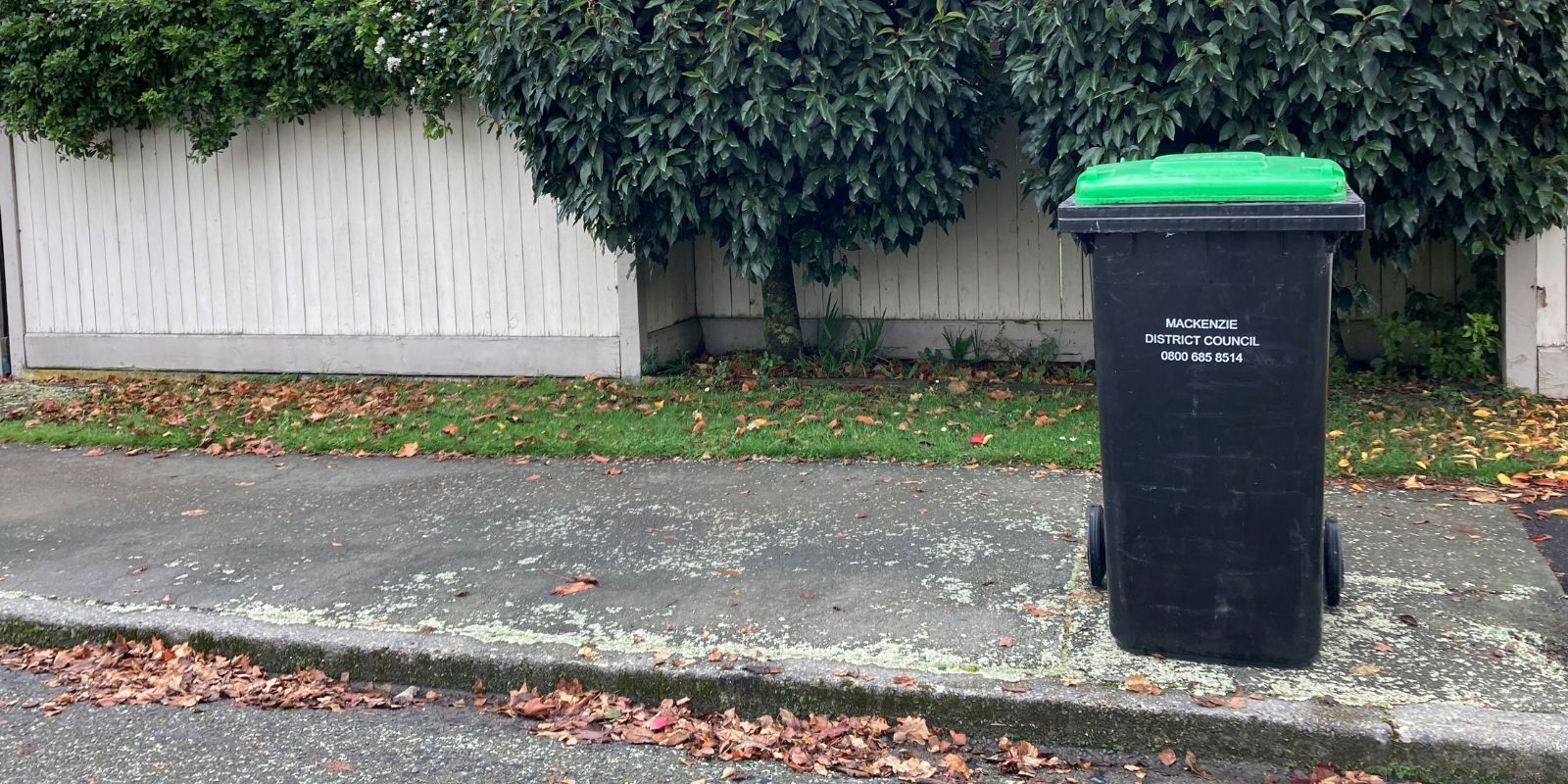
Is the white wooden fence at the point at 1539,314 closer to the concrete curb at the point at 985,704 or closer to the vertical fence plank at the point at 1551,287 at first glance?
the vertical fence plank at the point at 1551,287

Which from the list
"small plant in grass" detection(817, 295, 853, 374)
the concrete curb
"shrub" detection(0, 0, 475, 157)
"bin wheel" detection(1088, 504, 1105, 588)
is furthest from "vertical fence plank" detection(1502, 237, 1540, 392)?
"shrub" detection(0, 0, 475, 157)

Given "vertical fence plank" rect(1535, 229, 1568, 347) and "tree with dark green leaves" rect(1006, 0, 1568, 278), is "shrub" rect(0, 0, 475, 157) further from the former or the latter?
"vertical fence plank" rect(1535, 229, 1568, 347)

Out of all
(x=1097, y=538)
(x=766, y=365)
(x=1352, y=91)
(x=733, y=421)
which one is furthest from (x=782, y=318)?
(x=1097, y=538)

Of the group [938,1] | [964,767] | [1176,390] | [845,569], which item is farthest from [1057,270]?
[964,767]

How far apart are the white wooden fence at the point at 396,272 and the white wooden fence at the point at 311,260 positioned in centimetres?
1

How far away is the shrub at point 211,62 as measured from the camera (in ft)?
29.6

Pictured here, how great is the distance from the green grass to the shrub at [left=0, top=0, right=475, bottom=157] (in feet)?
6.64

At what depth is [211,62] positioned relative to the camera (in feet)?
31.2

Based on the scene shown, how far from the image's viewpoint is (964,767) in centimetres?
390

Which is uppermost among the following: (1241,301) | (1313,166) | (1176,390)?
(1313,166)

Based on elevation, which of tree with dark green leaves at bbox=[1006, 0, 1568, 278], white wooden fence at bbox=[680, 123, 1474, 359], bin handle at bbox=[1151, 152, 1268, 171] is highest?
tree with dark green leaves at bbox=[1006, 0, 1568, 278]

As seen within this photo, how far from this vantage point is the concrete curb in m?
3.74

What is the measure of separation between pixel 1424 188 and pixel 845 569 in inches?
163

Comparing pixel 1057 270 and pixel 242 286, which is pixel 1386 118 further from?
pixel 242 286
